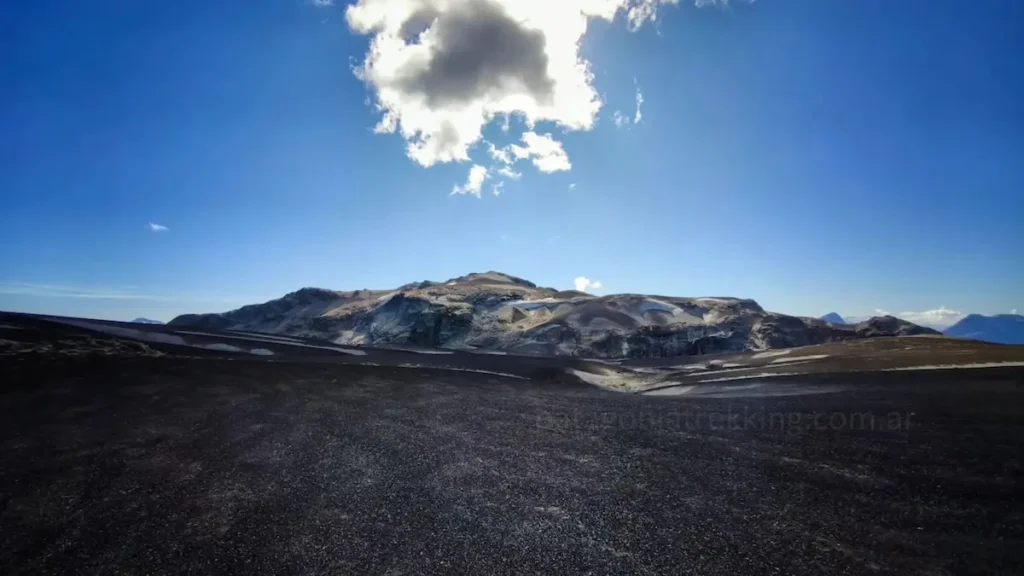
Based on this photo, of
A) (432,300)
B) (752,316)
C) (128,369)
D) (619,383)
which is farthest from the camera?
(432,300)

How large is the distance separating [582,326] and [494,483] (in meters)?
73.1

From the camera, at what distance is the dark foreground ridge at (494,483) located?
7340 millimetres

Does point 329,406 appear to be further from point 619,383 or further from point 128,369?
point 619,383

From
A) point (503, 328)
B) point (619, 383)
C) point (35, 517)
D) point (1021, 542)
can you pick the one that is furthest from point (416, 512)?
point (503, 328)

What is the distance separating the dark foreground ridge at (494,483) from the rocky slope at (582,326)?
57321 millimetres

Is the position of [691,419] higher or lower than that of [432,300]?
lower

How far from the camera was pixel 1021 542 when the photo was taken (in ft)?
24.5

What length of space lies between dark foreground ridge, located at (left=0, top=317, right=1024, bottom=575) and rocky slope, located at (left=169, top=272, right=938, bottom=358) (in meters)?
57.3

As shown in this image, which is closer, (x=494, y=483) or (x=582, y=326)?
(x=494, y=483)

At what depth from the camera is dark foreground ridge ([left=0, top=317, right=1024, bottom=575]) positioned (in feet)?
24.1

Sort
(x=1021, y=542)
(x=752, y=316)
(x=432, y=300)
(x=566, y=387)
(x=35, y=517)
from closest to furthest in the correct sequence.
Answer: (x=1021, y=542), (x=35, y=517), (x=566, y=387), (x=752, y=316), (x=432, y=300)

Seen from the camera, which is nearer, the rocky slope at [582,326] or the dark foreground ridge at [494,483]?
the dark foreground ridge at [494,483]

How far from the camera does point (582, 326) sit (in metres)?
82.3

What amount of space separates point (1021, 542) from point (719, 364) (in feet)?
119
